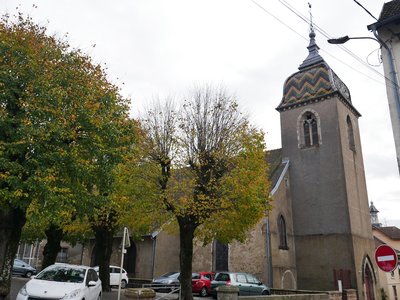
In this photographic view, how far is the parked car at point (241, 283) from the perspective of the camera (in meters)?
18.9

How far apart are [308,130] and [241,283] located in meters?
14.2

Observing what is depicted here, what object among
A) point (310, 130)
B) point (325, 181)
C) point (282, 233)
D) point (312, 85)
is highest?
point (312, 85)

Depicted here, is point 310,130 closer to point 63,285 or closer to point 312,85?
point 312,85

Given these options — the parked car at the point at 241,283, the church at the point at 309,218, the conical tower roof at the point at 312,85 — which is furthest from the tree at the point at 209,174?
the conical tower roof at the point at 312,85

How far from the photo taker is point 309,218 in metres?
26.6

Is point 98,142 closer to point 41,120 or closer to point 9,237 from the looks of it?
point 41,120

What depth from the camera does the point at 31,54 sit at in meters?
11.5

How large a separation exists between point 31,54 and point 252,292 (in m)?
15.0

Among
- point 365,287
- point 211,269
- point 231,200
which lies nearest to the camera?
point 231,200

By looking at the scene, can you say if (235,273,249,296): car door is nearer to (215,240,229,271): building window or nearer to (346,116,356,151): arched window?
(215,240,229,271): building window

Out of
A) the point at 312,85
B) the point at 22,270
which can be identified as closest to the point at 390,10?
the point at 312,85

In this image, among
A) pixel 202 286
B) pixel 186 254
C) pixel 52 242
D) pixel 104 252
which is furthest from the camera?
pixel 202 286

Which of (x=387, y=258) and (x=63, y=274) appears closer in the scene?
(x=387, y=258)

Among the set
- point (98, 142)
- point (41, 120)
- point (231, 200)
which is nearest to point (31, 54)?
point (41, 120)
